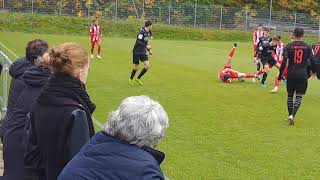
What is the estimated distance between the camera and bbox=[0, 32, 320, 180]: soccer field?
8555 millimetres

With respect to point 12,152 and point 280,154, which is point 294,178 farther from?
point 12,152

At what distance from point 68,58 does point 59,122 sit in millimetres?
450

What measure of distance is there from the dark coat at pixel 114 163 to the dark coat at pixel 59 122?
0.74 metres

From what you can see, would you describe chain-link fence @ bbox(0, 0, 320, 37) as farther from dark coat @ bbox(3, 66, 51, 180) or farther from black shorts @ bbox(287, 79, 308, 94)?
dark coat @ bbox(3, 66, 51, 180)

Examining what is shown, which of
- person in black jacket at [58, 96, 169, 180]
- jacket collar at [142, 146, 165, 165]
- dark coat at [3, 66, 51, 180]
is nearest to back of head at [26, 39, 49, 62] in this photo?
dark coat at [3, 66, 51, 180]

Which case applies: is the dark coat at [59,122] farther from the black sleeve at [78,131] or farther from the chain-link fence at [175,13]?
the chain-link fence at [175,13]

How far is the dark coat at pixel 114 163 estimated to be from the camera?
9.79 ft

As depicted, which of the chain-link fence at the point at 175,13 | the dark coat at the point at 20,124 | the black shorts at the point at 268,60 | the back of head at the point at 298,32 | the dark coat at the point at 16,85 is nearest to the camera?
the dark coat at the point at 20,124

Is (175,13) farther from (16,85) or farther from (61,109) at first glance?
(61,109)

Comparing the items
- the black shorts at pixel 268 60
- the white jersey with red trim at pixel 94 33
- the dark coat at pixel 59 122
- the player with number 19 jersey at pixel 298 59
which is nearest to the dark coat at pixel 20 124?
the dark coat at pixel 59 122

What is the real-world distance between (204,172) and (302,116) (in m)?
6.31

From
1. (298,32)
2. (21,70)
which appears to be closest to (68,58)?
(21,70)

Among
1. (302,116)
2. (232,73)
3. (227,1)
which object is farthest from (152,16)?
(302,116)

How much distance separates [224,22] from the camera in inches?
2351
